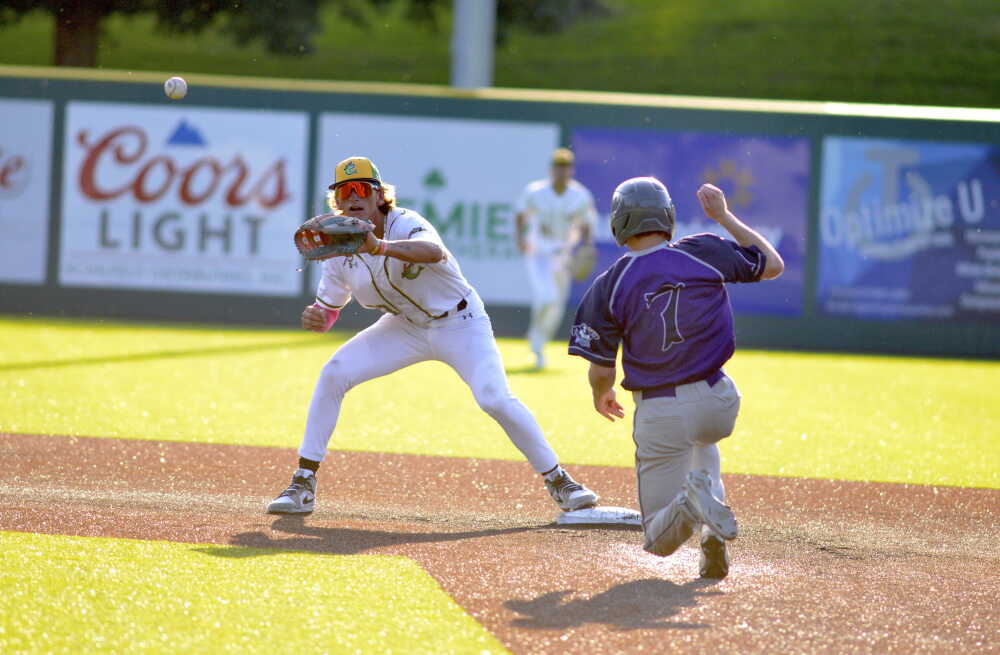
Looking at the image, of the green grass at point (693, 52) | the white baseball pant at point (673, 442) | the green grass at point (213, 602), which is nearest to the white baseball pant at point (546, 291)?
the white baseball pant at point (673, 442)

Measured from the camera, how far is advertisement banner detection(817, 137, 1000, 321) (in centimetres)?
1642

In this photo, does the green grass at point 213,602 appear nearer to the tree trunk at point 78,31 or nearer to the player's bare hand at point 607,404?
the player's bare hand at point 607,404

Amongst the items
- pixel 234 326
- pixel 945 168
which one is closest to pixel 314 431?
pixel 234 326

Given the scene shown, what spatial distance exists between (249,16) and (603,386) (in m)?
27.7

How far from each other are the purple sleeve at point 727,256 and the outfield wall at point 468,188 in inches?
439

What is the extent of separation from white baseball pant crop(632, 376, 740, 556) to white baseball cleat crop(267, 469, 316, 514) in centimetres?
175

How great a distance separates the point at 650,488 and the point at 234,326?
38.9 ft

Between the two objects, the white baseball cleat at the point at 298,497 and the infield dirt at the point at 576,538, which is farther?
the white baseball cleat at the point at 298,497

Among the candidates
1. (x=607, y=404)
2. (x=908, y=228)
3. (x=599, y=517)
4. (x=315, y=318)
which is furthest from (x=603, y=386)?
(x=908, y=228)

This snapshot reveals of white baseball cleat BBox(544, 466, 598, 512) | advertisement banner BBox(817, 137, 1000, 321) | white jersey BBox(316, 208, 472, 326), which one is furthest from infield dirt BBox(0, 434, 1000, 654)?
advertisement banner BBox(817, 137, 1000, 321)

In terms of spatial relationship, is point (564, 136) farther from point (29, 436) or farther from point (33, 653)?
point (33, 653)

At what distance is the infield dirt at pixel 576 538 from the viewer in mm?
4672

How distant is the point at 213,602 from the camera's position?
4680 millimetres

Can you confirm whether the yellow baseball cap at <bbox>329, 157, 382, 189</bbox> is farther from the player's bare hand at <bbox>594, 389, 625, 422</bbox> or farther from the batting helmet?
the player's bare hand at <bbox>594, 389, 625, 422</bbox>
